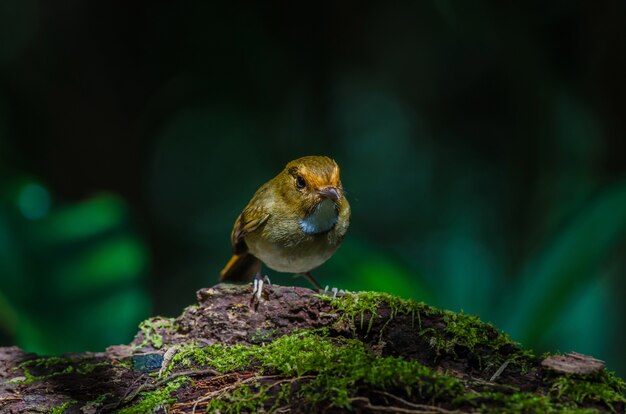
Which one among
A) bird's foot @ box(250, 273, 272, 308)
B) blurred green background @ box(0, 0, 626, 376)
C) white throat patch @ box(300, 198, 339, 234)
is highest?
blurred green background @ box(0, 0, 626, 376)

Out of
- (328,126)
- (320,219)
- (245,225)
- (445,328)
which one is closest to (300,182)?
(320,219)

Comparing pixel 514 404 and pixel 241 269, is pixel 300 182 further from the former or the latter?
pixel 514 404

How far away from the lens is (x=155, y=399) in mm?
2525

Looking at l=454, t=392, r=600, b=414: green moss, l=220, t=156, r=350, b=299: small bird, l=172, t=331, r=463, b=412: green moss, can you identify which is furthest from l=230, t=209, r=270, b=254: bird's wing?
l=454, t=392, r=600, b=414: green moss

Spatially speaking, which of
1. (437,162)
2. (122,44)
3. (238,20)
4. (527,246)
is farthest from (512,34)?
(122,44)

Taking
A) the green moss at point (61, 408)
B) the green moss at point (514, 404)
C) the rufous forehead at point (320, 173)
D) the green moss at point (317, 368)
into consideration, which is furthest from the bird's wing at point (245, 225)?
the green moss at point (514, 404)

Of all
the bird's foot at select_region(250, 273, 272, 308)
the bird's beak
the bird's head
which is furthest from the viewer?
the bird's head

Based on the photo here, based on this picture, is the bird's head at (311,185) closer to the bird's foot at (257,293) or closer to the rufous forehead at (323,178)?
the rufous forehead at (323,178)

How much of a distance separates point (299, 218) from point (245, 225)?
0.40 meters

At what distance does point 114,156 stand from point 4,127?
1.05m

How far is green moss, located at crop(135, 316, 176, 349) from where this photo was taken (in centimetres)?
319

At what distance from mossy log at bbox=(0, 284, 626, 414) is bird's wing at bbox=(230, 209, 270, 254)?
2.13 ft

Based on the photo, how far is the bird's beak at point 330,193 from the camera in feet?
11.2

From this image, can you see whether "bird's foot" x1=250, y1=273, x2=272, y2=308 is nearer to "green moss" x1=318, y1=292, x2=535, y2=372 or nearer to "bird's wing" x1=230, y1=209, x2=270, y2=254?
"green moss" x1=318, y1=292, x2=535, y2=372
